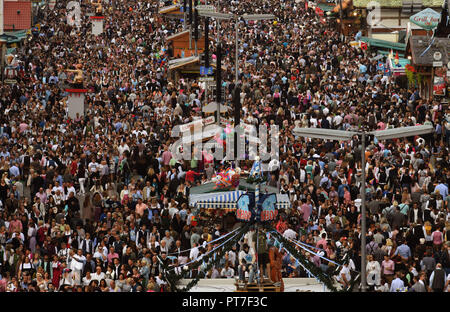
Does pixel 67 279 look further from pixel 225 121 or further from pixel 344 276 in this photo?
pixel 225 121

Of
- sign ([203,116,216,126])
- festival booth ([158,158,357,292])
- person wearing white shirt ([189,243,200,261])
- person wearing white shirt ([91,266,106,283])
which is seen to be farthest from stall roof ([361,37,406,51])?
person wearing white shirt ([91,266,106,283])

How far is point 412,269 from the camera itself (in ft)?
74.9

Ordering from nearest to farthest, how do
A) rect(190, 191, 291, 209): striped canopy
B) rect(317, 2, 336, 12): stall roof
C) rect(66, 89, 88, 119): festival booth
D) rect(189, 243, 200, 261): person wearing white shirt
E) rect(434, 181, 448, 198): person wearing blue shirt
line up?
rect(189, 243, 200, 261): person wearing white shirt → rect(190, 191, 291, 209): striped canopy → rect(434, 181, 448, 198): person wearing blue shirt → rect(66, 89, 88, 119): festival booth → rect(317, 2, 336, 12): stall roof

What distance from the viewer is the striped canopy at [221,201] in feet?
87.8

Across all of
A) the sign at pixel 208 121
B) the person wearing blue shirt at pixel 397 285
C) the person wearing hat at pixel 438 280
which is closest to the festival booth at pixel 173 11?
the sign at pixel 208 121

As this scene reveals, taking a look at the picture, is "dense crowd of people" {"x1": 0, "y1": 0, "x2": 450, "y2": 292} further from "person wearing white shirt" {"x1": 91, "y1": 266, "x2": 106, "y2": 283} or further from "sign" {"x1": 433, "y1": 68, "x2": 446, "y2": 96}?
"sign" {"x1": 433, "y1": 68, "x2": 446, "y2": 96}

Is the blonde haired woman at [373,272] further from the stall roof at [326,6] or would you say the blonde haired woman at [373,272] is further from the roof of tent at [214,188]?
the stall roof at [326,6]

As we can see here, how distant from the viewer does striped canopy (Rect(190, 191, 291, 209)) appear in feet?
87.8

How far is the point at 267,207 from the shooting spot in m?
22.0

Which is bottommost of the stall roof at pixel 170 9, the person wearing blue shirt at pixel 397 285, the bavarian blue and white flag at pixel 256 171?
the person wearing blue shirt at pixel 397 285

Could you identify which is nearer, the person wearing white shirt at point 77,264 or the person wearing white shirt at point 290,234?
the person wearing white shirt at point 77,264

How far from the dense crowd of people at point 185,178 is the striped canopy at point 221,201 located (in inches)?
10.7

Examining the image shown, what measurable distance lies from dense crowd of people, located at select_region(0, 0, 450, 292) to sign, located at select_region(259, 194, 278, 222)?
0.60 metres

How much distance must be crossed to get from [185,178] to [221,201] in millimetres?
3906
